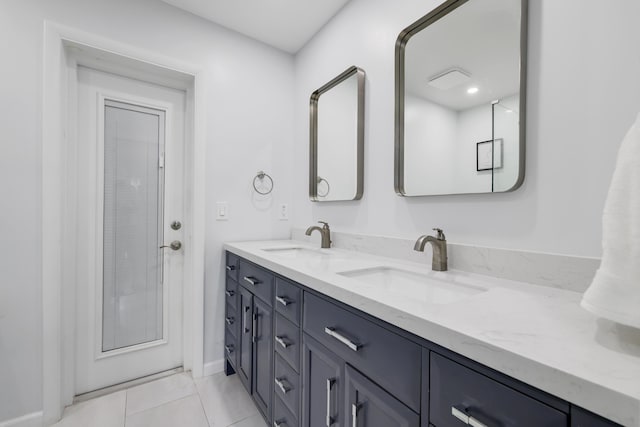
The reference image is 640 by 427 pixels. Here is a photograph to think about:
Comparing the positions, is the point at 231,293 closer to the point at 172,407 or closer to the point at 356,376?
the point at 172,407

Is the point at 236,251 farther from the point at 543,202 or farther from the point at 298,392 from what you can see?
the point at 543,202

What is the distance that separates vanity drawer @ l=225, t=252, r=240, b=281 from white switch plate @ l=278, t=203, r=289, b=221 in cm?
53

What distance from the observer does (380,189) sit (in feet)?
5.06

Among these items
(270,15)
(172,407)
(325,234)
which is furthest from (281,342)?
(270,15)

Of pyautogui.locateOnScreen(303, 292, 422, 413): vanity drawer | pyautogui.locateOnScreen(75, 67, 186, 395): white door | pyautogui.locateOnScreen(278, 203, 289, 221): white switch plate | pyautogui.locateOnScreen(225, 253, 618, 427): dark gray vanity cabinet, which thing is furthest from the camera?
pyautogui.locateOnScreen(278, 203, 289, 221): white switch plate

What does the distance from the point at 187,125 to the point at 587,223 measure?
7.28 feet

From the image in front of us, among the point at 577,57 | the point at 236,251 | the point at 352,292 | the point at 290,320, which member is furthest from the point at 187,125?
the point at 577,57

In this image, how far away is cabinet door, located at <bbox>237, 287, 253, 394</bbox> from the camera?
156cm

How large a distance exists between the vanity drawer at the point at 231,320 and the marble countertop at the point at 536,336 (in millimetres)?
1076

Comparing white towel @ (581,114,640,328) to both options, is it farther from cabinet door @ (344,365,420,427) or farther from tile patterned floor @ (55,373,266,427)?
tile patterned floor @ (55,373,266,427)

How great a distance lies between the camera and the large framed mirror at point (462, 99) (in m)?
1.01

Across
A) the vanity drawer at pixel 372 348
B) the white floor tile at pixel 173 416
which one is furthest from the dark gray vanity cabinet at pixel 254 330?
the vanity drawer at pixel 372 348

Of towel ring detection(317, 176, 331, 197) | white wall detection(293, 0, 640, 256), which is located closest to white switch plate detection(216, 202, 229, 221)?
towel ring detection(317, 176, 331, 197)

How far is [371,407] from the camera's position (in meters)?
0.77
